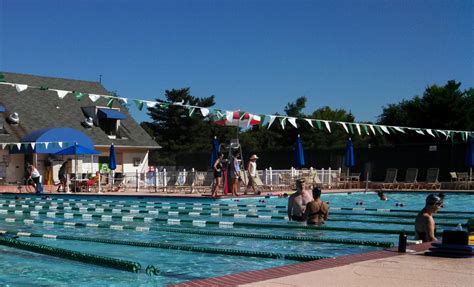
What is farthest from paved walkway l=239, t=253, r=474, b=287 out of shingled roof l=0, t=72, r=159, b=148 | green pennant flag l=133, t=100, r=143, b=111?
shingled roof l=0, t=72, r=159, b=148

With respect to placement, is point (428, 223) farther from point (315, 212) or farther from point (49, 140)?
point (49, 140)

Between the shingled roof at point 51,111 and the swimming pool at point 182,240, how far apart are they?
16.7m

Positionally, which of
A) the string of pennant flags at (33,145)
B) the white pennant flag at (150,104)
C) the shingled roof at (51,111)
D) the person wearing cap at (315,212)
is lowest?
the person wearing cap at (315,212)

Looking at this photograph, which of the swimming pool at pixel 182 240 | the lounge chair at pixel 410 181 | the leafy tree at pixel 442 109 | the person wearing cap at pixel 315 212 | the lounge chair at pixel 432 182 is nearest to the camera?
the swimming pool at pixel 182 240

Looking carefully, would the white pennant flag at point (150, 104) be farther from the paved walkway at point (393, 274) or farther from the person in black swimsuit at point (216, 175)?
the paved walkway at point (393, 274)

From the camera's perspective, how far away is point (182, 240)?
1179 centimetres

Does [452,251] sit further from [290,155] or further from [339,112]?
[339,112]

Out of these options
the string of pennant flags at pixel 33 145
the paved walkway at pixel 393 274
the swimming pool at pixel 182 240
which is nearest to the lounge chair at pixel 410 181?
the swimming pool at pixel 182 240

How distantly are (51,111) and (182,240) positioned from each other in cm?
2860

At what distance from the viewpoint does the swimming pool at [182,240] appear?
8555mm

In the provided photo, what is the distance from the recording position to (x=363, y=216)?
52.5 feet

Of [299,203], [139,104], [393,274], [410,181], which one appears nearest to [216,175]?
[139,104]

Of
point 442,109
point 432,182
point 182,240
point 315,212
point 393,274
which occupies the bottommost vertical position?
point 182,240

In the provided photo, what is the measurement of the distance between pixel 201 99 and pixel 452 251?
59.4 metres
